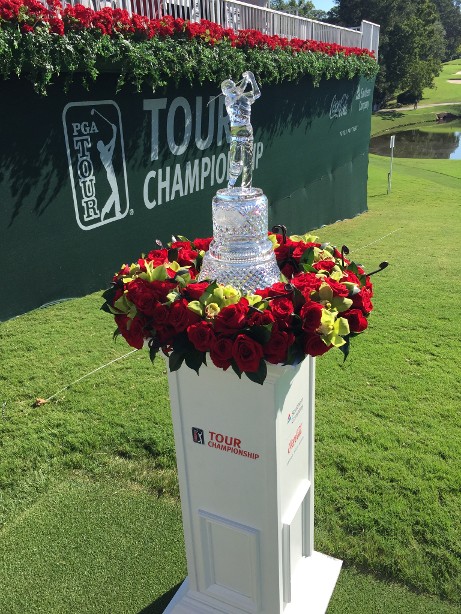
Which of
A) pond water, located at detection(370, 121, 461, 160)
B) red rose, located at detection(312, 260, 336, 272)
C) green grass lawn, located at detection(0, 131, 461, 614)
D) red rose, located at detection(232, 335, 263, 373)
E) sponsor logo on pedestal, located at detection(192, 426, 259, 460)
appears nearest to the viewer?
red rose, located at detection(232, 335, 263, 373)

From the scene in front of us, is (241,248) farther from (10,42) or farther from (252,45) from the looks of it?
(252,45)

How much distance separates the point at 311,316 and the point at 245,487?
97 cm

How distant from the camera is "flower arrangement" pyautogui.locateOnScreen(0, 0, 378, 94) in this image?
17.9 feet

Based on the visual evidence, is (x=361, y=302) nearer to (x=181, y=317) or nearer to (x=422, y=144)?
(x=181, y=317)

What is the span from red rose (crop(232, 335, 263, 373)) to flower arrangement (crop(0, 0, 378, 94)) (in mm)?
4781

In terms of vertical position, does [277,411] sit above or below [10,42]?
below

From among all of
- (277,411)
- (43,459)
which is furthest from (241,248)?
(43,459)

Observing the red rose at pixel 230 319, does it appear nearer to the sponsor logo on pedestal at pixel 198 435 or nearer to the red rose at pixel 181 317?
the red rose at pixel 181 317

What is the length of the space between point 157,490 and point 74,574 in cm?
85

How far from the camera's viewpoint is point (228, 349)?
78.7 inches

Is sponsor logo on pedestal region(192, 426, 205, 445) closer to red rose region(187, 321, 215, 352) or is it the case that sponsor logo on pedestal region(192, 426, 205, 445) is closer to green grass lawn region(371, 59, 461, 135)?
red rose region(187, 321, 215, 352)

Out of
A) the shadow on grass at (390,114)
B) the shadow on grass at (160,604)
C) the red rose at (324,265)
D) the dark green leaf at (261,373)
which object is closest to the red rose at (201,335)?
the dark green leaf at (261,373)

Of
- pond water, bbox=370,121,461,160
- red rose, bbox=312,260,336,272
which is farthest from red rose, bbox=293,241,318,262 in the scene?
pond water, bbox=370,121,461,160

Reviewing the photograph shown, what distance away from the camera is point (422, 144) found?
125 feet
